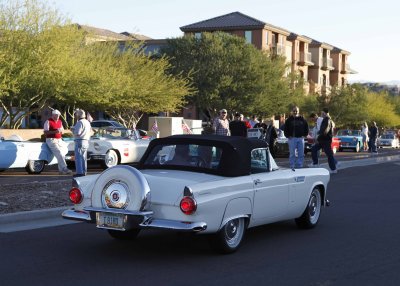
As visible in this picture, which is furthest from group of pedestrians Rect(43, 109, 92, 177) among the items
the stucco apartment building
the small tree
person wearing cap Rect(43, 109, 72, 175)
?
the stucco apartment building

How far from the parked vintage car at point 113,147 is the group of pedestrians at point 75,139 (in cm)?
117

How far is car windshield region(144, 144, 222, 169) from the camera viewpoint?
772 centimetres

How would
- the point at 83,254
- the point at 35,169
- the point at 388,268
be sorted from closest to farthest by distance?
the point at 388,268
the point at 83,254
the point at 35,169

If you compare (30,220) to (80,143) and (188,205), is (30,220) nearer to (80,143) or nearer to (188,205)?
(188,205)

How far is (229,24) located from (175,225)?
205ft

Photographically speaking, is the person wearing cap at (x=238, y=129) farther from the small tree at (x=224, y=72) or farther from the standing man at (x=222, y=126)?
the small tree at (x=224, y=72)

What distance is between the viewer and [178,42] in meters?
52.3

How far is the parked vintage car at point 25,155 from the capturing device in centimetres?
1695

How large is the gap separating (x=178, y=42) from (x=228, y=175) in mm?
45666

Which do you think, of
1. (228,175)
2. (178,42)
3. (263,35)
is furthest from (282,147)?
(263,35)

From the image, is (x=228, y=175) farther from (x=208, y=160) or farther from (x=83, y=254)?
(x=83, y=254)

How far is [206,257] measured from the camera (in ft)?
23.6

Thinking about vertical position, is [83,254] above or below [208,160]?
below

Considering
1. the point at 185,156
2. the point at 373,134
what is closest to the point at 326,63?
the point at 373,134
